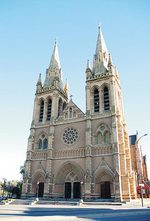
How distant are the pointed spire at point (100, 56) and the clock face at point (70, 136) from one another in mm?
13366

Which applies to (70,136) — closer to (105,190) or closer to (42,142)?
(42,142)

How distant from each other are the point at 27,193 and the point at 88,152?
12975 mm

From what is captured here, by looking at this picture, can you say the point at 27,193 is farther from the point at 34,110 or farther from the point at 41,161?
the point at 34,110

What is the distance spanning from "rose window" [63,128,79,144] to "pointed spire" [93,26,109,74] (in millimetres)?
13390

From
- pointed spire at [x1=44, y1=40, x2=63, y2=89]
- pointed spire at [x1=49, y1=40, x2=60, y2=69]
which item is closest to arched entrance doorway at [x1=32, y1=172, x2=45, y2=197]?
pointed spire at [x1=44, y1=40, x2=63, y2=89]

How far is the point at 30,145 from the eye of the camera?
38.1 m

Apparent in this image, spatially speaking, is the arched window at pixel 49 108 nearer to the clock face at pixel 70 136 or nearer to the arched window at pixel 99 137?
the clock face at pixel 70 136

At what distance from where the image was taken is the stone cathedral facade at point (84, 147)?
99.7 ft

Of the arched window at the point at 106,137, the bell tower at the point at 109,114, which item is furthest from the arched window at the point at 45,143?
the arched window at the point at 106,137

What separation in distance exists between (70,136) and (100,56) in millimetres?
19091

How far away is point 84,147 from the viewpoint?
33312 mm

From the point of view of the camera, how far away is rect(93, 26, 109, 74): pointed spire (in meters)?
41.4

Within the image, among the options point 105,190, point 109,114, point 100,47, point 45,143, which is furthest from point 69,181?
point 100,47

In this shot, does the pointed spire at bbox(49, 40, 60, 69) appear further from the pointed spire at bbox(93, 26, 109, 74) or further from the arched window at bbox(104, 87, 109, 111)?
the arched window at bbox(104, 87, 109, 111)
